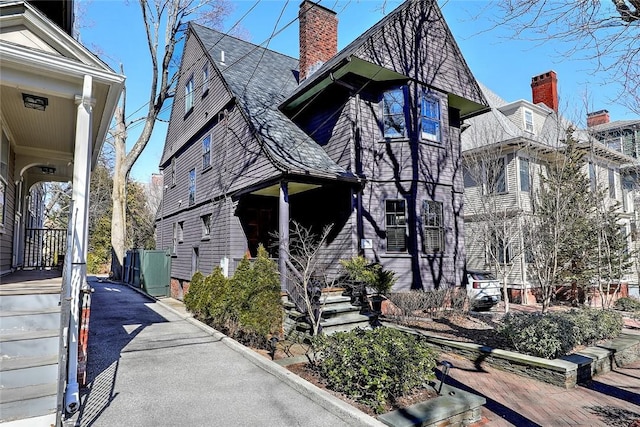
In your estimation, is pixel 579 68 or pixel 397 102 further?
pixel 397 102

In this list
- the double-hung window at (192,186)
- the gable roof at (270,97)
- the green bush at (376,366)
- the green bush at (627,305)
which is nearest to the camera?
the green bush at (376,366)

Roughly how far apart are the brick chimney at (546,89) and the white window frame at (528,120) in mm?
2182

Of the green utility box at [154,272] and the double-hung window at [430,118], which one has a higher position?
the double-hung window at [430,118]

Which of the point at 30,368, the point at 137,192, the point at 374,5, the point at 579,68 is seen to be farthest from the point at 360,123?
the point at 137,192

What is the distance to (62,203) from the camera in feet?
112

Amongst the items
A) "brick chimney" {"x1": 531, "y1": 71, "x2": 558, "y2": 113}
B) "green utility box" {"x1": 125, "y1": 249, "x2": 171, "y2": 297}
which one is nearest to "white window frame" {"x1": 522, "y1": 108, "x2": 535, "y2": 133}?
"brick chimney" {"x1": 531, "y1": 71, "x2": 558, "y2": 113}

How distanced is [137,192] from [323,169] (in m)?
29.9

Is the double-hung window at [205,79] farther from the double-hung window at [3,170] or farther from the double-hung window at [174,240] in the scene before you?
the double-hung window at [3,170]

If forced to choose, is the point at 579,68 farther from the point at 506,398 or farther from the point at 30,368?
the point at 30,368

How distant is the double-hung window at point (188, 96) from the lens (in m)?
16.5

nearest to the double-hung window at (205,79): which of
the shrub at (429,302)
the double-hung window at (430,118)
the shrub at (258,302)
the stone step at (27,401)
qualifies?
the double-hung window at (430,118)

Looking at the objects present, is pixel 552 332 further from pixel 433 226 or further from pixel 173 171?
pixel 173 171

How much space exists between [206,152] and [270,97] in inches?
127

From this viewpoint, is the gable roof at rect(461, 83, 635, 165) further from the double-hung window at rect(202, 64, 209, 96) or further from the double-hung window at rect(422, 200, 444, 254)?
the double-hung window at rect(202, 64, 209, 96)
